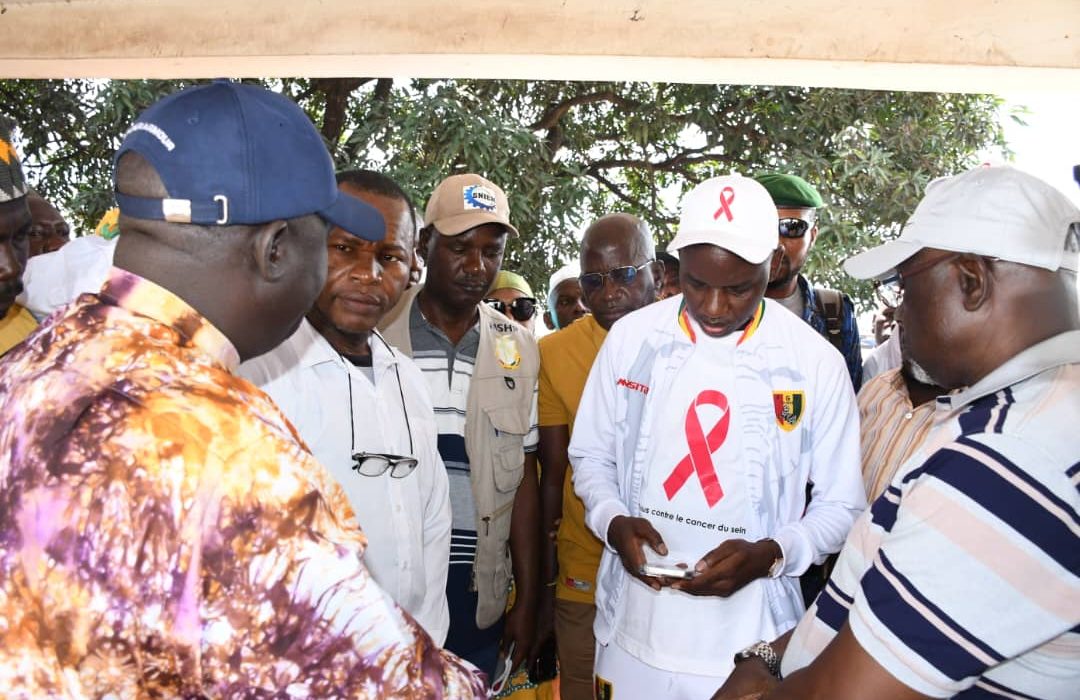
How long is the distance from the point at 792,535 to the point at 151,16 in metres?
4.37

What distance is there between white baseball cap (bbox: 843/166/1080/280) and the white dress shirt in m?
1.30

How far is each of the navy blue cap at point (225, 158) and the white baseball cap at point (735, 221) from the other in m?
1.69

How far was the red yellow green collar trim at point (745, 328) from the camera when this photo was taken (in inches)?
108

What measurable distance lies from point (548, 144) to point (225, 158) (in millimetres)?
7372

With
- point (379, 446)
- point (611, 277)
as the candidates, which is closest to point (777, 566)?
point (379, 446)

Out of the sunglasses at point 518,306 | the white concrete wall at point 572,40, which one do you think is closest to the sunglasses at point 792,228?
the white concrete wall at point 572,40

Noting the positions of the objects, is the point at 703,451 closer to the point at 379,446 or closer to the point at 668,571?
the point at 668,571

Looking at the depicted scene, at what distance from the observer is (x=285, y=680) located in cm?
109

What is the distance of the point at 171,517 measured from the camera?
1.06 meters

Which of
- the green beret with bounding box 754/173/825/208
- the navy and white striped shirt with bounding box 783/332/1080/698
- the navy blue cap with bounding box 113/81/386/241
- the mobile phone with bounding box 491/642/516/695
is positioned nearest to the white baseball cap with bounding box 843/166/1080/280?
the navy and white striped shirt with bounding box 783/332/1080/698

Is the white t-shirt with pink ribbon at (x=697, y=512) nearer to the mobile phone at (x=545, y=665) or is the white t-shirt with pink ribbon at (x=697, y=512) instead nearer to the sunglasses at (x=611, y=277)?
the mobile phone at (x=545, y=665)

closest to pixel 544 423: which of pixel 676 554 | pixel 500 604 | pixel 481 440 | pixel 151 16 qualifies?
pixel 481 440

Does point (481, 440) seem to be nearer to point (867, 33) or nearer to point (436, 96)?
point (867, 33)

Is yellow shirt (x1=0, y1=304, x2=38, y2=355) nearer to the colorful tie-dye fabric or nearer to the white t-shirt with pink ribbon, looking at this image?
the colorful tie-dye fabric
